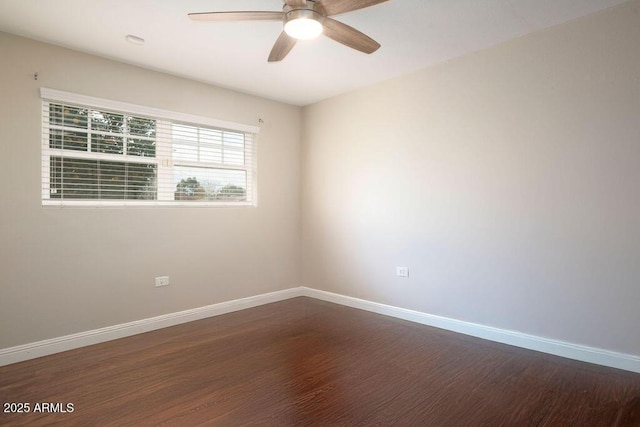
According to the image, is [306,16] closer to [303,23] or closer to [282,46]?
[303,23]

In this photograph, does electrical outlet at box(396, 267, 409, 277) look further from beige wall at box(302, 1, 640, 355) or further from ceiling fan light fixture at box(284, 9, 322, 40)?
ceiling fan light fixture at box(284, 9, 322, 40)

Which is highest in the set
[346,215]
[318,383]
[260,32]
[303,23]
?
[260,32]

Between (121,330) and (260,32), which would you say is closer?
(260,32)

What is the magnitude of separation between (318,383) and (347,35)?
2.39 m

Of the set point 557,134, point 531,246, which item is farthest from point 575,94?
point 531,246

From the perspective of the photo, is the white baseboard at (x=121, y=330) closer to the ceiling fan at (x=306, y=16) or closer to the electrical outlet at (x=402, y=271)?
the electrical outlet at (x=402, y=271)

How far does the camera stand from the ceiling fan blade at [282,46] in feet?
8.00

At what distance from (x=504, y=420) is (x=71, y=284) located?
11.5 ft

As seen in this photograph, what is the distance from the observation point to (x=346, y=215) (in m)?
4.52

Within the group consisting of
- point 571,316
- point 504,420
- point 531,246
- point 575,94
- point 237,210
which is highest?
point 575,94

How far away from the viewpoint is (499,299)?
3.23 meters

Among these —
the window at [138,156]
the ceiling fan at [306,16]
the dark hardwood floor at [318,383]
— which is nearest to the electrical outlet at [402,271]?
the dark hardwood floor at [318,383]

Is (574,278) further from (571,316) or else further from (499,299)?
(499,299)

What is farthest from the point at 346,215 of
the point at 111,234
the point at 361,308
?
the point at 111,234
